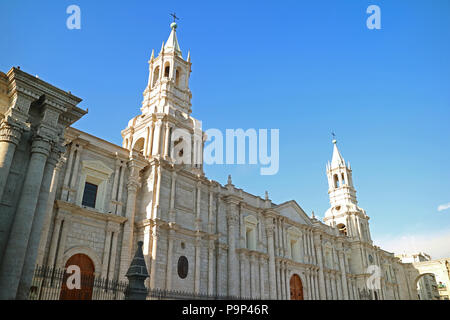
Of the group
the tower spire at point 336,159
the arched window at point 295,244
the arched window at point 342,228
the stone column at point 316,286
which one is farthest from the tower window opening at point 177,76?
the arched window at point 342,228

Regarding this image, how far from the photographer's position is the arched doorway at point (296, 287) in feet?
102

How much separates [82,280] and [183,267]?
6502 millimetres

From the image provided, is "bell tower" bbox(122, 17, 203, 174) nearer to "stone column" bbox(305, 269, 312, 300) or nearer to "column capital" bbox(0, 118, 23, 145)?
"column capital" bbox(0, 118, 23, 145)

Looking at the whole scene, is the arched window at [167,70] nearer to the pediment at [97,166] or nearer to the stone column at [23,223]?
the pediment at [97,166]

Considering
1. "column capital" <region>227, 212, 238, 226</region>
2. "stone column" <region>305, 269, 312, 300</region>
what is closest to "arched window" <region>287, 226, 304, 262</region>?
"stone column" <region>305, 269, 312, 300</region>

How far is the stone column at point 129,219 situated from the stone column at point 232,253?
27.1 ft

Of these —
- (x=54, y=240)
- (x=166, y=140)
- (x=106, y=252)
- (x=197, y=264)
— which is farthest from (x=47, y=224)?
(x=166, y=140)

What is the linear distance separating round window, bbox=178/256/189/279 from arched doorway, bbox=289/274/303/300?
41.0 feet

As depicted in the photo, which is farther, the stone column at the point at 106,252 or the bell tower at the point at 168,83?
the bell tower at the point at 168,83

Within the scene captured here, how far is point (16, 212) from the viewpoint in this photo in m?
10.9
